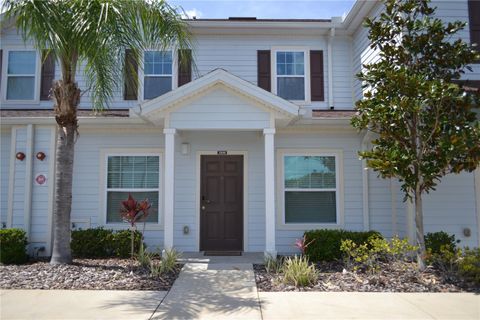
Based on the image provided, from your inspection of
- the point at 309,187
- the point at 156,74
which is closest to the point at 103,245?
the point at 156,74

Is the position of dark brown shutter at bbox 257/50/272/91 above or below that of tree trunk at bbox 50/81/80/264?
above

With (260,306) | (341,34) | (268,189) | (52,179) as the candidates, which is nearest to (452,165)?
(268,189)

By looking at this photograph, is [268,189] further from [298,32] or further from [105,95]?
[298,32]

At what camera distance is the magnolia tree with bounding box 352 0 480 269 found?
22.0 ft

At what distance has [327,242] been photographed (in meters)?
8.46

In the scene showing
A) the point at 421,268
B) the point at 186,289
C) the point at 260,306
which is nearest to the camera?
the point at 260,306

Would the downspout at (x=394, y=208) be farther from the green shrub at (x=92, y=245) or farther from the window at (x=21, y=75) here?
the window at (x=21, y=75)

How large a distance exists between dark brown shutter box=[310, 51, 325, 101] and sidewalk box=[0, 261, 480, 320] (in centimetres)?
621

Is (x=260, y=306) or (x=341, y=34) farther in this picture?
(x=341, y=34)

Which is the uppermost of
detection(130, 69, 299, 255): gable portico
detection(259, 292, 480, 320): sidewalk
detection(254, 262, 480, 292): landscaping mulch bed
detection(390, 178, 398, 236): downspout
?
detection(130, 69, 299, 255): gable portico

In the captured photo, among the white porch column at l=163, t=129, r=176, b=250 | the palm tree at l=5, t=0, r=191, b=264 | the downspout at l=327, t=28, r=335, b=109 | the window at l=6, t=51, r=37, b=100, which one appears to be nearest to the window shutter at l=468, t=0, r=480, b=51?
the downspout at l=327, t=28, r=335, b=109

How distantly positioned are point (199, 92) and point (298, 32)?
438 centimetres

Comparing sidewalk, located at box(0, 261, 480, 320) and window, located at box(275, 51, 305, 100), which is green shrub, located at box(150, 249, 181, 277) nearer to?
sidewalk, located at box(0, 261, 480, 320)

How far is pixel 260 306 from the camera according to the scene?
18.4 feet
